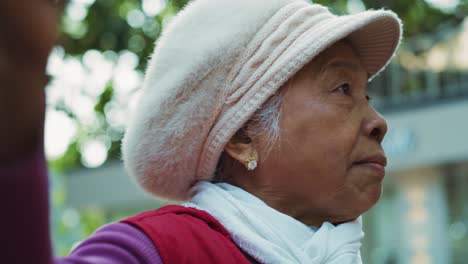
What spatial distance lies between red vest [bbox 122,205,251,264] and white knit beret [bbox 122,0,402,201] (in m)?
0.18

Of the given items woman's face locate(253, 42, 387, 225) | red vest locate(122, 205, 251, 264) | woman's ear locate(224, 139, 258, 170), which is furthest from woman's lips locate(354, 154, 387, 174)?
red vest locate(122, 205, 251, 264)

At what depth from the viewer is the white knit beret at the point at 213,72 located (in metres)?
1.88

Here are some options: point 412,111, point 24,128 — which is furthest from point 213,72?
point 412,111

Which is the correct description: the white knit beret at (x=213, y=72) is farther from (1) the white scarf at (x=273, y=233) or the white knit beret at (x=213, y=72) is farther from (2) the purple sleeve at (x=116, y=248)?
(2) the purple sleeve at (x=116, y=248)

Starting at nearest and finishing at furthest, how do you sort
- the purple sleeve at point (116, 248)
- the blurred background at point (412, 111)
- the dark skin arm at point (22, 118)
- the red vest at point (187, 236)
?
the dark skin arm at point (22, 118), the purple sleeve at point (116, 248), the red vest at point (187, 236), the blurred background at point (412, 111)

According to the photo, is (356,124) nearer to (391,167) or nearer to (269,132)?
(269,132)

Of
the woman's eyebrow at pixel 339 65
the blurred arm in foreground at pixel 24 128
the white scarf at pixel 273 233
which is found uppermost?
the blurred arm in foreground at pixel 24 128

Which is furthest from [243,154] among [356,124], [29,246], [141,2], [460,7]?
[460,7]

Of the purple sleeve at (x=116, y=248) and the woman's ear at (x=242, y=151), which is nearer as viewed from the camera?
the purple sleeve at (x=116, y=248)

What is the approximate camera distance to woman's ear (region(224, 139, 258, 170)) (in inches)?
78.2

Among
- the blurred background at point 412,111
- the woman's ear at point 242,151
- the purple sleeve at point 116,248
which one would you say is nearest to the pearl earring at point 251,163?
the woman's ear at point 242,151

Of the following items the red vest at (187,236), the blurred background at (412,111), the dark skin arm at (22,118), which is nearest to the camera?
the dark skin arm at (22,118)

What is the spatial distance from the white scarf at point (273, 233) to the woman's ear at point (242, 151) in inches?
3.3

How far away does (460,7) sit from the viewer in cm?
1335
